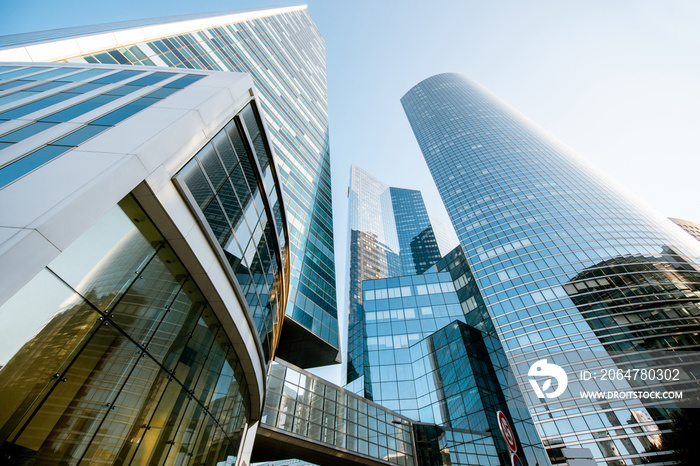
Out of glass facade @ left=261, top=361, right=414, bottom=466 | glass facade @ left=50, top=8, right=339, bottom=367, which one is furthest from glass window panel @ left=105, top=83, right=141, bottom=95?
glass facade @ left=261, top=361, right=414, bottom=466

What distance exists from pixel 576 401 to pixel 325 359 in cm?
3378

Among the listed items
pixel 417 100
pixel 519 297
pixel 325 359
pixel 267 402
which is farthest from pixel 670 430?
pixel 417 100

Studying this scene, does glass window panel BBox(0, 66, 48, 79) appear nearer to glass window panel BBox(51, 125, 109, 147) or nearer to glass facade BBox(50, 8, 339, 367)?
glass facade BBox(50, 8, 339, 367)

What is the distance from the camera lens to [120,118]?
7566 mm

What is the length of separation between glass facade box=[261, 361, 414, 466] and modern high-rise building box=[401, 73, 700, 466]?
22.8m

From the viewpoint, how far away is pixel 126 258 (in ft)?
21.6

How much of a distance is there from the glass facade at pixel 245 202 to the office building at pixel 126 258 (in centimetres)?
7

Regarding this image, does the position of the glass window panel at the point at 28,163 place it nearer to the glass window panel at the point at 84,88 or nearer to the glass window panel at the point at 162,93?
the glass window panel at the point at 162,93

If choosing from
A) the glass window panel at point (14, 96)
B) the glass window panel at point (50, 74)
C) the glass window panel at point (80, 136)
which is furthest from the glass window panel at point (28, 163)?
the glass window panel at point (50, 74)

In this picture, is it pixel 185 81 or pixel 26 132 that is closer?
pixel 26 132

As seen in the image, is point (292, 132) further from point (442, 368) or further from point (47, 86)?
point (442, 368)

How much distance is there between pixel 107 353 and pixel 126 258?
1.98m

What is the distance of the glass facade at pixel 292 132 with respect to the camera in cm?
2475

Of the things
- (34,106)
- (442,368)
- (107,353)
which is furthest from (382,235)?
(107,353)
